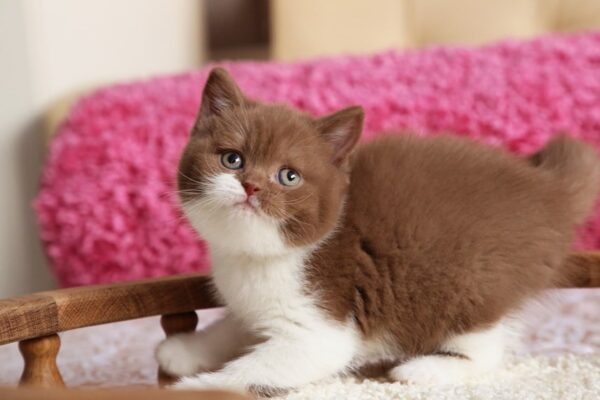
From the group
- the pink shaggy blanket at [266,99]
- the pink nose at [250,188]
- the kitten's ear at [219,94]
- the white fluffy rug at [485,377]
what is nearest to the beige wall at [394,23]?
the pink shaggy blanket at [266,99]

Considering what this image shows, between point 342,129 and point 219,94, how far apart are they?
0.15m

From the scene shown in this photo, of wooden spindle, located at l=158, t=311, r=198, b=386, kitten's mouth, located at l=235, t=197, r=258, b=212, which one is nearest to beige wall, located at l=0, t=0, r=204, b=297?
wooden spindle, located at l=158, t=311, r=198, b=386

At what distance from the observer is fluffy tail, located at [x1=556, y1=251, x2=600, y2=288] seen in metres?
0.97

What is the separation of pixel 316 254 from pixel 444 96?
2.10ft

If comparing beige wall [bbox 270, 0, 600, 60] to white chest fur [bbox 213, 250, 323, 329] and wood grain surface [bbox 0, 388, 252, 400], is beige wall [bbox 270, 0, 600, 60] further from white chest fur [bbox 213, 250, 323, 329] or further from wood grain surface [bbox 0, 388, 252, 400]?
wood grain surface [bbox 0, 388, 252, 400]

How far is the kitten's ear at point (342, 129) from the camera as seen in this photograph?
2.71 ft

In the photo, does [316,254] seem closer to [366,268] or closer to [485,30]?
[366,268]

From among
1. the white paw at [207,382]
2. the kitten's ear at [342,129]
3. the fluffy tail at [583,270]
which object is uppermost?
the kitten's ear at [342,129]

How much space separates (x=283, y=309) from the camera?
2.78 feet

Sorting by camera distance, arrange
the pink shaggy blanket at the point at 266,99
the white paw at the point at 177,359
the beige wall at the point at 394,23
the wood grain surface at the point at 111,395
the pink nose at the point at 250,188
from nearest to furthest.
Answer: the wood grain surface at the point at 111,395, the pink nose at the point at 250,188, the white paw at the point at 177,359, the pink shaggy blanket at the point at 266,99, the beige wall at the point at 394,23

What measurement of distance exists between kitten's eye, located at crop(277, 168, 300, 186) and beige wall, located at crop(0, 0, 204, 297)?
778 millimetres

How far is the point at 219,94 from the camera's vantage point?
2.83 feet

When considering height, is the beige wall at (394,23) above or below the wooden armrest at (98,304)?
above

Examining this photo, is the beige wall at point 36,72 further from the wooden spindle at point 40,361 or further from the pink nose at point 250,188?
the pink nose at point 250,188
